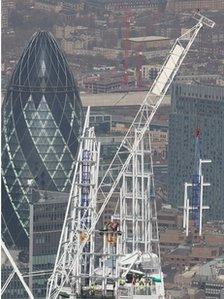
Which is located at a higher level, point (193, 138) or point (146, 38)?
point (146, 38)

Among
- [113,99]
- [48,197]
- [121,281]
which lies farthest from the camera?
[113,99]

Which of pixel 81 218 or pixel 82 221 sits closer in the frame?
pixel 82 221

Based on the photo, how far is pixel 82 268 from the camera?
35.8 metres

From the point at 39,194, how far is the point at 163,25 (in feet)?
145

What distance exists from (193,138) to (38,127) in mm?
12912

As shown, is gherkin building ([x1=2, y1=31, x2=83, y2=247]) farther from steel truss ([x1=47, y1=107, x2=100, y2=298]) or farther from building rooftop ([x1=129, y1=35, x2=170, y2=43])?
building rooftop ([x1=129, y1=35, x2=170, y2=43])

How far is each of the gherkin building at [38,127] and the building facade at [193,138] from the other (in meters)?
5.97

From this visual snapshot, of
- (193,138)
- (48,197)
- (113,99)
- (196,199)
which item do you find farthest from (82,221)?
(113,99)

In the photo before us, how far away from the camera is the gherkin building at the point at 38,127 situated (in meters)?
72.0

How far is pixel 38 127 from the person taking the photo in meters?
73.6

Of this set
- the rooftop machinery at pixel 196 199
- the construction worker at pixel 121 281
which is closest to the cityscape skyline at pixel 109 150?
the construction worker at pixel 121 281

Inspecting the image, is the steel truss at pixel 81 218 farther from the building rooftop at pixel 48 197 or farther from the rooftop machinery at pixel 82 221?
the building rooftop at pixel 48 197

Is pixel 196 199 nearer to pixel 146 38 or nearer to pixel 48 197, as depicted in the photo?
pixel 48 197

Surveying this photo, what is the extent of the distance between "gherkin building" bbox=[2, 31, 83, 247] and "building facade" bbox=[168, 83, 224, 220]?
5.97 meters
